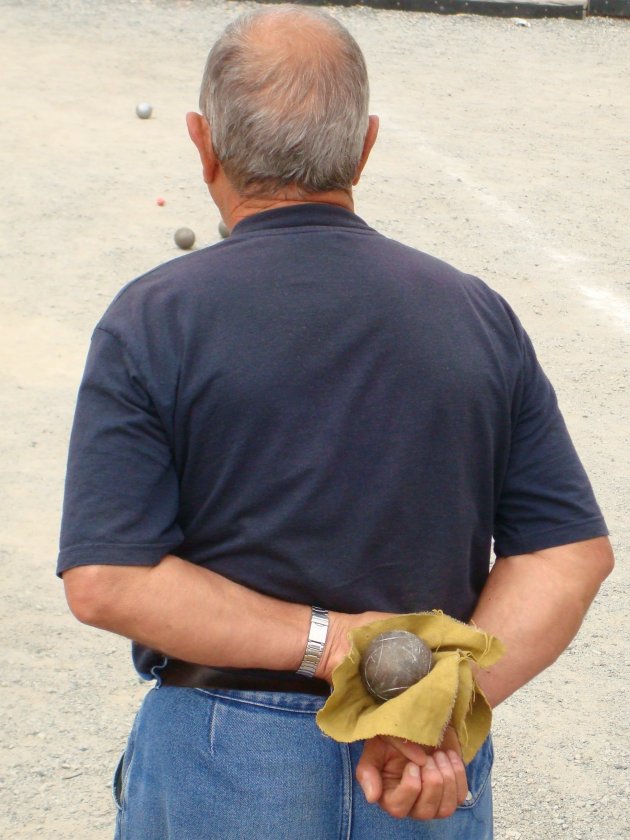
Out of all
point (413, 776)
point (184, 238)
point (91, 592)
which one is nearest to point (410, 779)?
point (413, 776)

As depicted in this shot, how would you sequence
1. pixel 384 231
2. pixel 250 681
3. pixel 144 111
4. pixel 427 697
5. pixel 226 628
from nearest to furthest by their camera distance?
pixel 427 697 < pixel 226 628 < pixel 250 681 < pixel 384 231 < pixel 144 111

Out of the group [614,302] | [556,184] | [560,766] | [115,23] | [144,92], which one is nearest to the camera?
[560,766]

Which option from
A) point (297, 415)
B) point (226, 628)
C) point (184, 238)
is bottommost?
point (184, 238)

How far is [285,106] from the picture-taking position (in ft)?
6.63

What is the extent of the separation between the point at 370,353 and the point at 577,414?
457cm

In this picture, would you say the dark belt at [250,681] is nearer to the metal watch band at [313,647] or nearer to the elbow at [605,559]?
the metal watch band at [313,647]

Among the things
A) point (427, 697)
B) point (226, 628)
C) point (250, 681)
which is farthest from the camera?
point (250, 681)

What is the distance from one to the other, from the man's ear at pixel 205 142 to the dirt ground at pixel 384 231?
241cm

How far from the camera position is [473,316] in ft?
6.93

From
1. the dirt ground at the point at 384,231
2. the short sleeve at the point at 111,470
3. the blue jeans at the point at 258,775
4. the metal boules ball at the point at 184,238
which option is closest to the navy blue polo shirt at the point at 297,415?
the short sleeve at the point at 111,470

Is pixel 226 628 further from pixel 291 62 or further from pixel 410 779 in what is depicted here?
pixel 291 62

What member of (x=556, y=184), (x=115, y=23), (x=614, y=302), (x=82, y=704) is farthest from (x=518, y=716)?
(x=115, y=23)

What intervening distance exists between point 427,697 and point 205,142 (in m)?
1.01

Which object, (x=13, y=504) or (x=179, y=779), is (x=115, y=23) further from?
(x=179, y=779)
